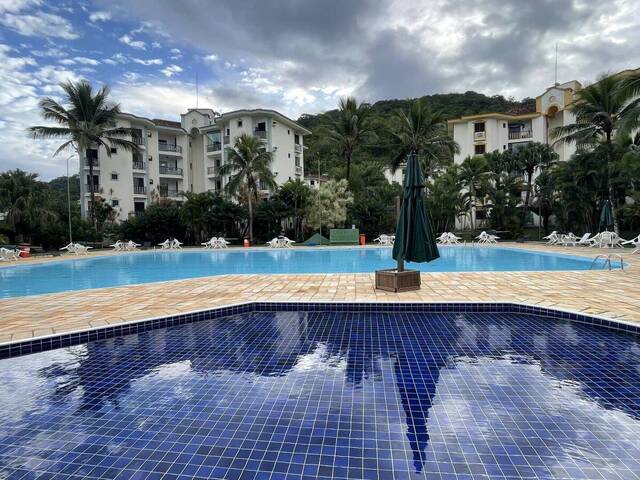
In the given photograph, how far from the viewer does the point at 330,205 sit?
2644 centimetres

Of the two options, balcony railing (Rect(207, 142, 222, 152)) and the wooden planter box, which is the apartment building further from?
the wooden planter box

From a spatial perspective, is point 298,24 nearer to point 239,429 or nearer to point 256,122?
point 239,429

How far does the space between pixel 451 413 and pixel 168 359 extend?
3.24 meters

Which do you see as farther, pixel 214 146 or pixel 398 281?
pixel 214 146

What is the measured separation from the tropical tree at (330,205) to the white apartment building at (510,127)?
44.4 feet

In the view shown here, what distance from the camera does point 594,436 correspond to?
2.86 meters

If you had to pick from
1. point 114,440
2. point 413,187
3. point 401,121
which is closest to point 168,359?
point 114,440

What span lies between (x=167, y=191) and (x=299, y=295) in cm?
3378

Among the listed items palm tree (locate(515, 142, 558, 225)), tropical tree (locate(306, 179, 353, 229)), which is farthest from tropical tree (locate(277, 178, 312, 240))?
palm tree (locate(515, 142, 558, 225))

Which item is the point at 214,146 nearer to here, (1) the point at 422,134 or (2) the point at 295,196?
(2) the point at 295,196

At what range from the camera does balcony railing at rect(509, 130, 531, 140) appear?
1457 inches

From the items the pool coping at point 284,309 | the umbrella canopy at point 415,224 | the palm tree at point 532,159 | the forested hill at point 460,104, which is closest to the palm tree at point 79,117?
the forested hill at point 460,104

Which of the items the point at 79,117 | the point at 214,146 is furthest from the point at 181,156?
the point at 79,117

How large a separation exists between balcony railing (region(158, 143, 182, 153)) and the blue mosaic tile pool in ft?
119
